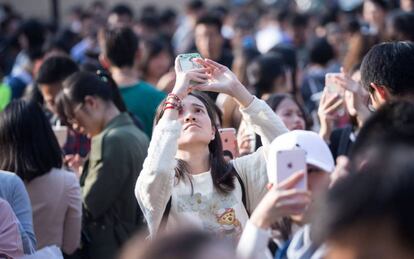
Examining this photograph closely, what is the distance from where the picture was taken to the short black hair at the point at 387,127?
10.0ft

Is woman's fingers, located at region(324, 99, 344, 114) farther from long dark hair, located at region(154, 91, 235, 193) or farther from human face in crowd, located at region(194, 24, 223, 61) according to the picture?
human face in crowd, located at region(194, 24, 223, 61)

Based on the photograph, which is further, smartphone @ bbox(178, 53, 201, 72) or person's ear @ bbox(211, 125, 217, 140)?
person's ear @ bbox(211, 125, 217, 140)

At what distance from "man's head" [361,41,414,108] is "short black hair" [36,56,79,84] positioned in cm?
348

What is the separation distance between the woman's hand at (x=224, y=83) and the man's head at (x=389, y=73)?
550mm

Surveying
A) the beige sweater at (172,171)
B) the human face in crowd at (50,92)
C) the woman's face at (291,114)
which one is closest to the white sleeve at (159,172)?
the beige sweater at (172,171)

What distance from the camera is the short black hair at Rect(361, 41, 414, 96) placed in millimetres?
4613

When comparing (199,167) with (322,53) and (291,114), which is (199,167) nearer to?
(291,114)

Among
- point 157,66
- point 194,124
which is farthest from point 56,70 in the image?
point 194,124

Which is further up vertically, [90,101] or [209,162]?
[209,162]

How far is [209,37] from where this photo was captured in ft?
34.5

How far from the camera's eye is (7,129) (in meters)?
5.78

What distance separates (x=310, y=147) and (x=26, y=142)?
2630 millimetres

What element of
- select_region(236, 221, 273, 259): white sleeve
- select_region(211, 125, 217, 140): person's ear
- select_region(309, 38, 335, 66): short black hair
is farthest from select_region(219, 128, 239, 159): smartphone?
select_region(309, 38, 335, 66): short black hair

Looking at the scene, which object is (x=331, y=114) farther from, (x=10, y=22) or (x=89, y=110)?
(x=10, y=22)
